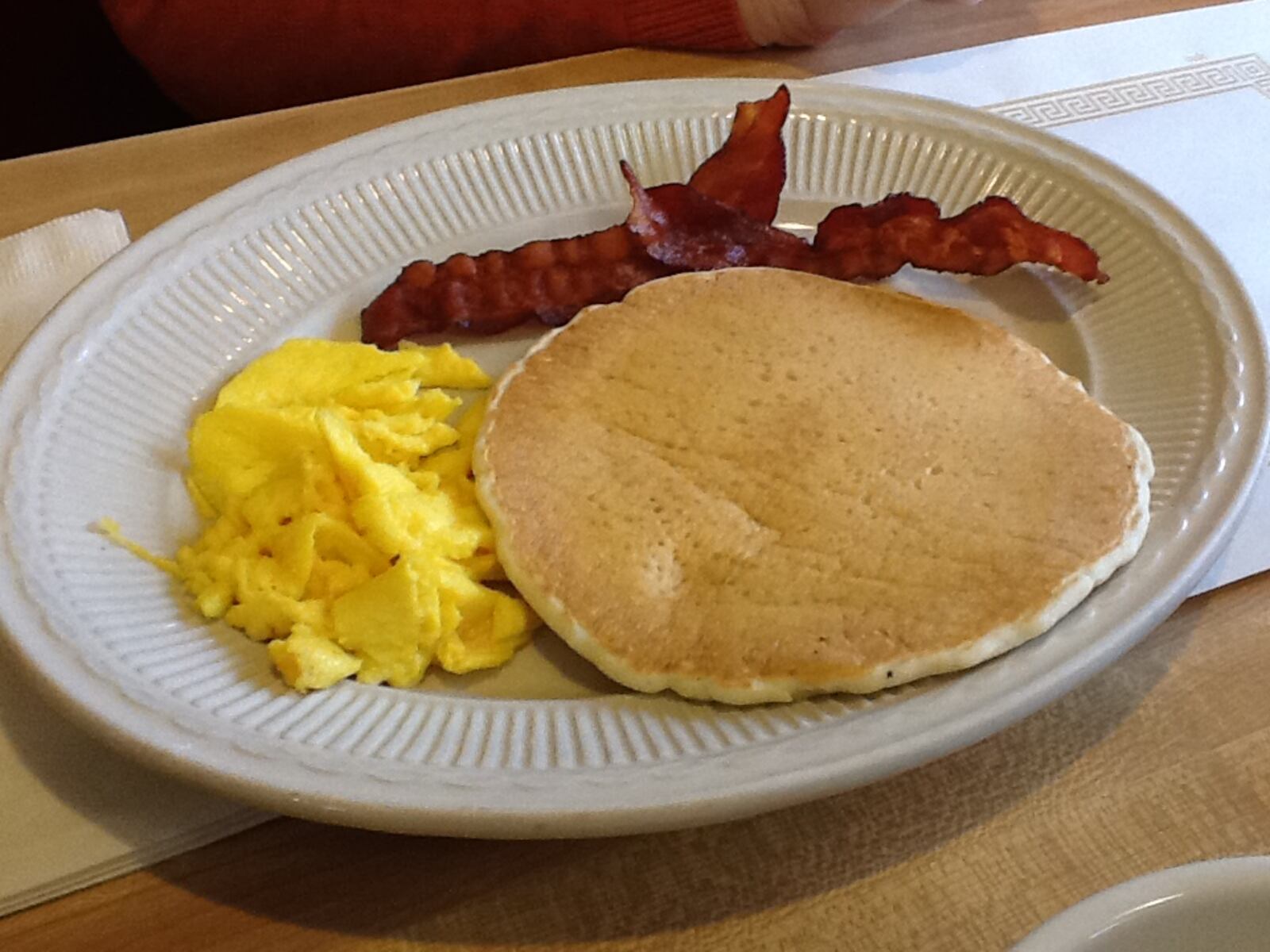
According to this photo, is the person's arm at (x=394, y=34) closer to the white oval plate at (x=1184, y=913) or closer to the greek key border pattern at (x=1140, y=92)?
the greek key border pattern at (x=1140, y=92)

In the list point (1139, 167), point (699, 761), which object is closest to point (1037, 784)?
point (699, 761)

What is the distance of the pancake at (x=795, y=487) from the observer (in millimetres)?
787

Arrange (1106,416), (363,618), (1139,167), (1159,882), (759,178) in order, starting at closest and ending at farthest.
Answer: (1159,882)
(363,618)
(1106,416)
(759,178)
(1139,167)

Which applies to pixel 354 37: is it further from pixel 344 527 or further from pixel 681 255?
pixel 344 527

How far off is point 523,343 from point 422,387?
0.40 ft

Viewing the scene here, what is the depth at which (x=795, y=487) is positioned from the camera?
0.89 m

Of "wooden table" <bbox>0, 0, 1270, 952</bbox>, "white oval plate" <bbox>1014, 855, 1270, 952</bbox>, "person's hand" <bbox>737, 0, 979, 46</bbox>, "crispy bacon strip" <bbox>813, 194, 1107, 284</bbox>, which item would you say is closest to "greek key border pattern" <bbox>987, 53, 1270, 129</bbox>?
"person's hand" <bbox>737, 0, 979, 46</bbox>

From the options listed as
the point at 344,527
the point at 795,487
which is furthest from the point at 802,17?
the point at 344,527

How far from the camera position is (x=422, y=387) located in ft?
3.61

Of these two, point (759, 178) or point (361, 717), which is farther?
point (759, 178)

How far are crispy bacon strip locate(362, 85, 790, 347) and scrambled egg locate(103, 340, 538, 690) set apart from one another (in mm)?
76

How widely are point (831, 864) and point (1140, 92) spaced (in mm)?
1310

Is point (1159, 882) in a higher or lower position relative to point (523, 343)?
higher

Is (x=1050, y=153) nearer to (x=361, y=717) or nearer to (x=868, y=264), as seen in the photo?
(x=868, y=264)
